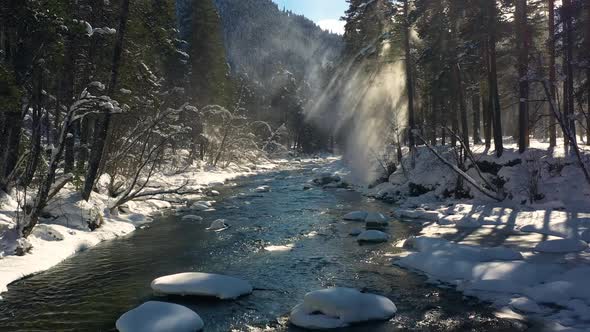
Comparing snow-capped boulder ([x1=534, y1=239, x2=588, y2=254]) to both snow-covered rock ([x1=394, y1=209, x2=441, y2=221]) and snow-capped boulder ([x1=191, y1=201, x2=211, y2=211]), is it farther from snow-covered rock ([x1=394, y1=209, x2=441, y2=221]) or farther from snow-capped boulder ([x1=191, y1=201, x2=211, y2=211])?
snow-capped boulder ([x1=191, y1=201, x2=211, y2=211])

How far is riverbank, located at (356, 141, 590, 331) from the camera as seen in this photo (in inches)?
309

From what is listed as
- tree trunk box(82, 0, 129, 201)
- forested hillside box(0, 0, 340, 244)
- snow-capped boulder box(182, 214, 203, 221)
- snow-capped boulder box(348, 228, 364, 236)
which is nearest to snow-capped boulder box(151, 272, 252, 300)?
forested hillside box(0, 0, 340, 244)

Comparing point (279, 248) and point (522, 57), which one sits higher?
point (522, 57)

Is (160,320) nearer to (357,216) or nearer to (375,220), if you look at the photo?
(375,220)

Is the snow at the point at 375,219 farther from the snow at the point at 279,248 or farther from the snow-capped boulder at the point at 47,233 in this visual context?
the snow-capped boulder at the point at 47,233

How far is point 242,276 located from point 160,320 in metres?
3.19

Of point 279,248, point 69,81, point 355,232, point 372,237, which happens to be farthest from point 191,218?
point 372,237

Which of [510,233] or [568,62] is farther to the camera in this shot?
[568,62]

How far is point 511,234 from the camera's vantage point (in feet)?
42.3

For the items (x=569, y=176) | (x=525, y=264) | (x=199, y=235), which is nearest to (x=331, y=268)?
(x=525, y=264)

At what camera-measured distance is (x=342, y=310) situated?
7.29 meters

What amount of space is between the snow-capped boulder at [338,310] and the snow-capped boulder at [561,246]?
5.21 m

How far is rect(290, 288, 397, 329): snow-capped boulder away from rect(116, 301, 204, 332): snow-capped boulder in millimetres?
1618

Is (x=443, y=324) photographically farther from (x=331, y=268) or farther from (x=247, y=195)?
(x=247, y=195)
